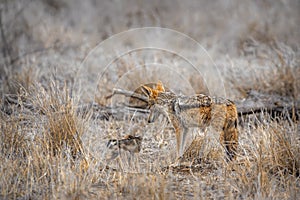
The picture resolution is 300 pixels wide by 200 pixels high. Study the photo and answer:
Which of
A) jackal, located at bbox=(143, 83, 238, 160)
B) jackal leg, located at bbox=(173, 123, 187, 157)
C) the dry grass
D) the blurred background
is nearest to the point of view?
the dry grass

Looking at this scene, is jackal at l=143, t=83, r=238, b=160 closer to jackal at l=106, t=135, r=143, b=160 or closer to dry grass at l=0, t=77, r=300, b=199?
dry grass at l=0, t=77, r=300, b=199

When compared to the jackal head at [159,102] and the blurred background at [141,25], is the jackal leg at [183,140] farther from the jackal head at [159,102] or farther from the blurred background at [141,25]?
the blurred background at [141,25]

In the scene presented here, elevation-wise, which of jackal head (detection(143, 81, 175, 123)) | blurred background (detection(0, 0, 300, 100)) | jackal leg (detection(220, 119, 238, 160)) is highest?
blurred background (detection(0, 0, 300, 100))

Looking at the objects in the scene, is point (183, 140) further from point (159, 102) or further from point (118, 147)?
point (118, 147)

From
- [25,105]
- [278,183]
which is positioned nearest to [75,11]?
[25,105]

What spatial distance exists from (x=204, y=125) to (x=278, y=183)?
2.86ft

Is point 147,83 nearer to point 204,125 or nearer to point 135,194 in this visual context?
point 204,125

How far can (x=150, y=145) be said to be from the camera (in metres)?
5.15

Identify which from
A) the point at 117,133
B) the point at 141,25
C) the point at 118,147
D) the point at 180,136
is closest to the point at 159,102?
the point at 180,136

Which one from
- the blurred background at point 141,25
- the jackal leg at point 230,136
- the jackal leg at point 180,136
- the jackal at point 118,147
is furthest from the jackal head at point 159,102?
the blurred background at point 141,25

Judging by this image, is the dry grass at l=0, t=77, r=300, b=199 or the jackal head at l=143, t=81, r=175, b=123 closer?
the dry grass at l=0, t=77, r=300, b=199

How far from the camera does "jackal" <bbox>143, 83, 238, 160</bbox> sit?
14.1 feet

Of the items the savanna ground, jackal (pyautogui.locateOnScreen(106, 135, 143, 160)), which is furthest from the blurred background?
jackal (pyautogui.locateOnScreen(106, 135, 143, 160))

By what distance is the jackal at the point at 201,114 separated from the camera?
14.1 ft
